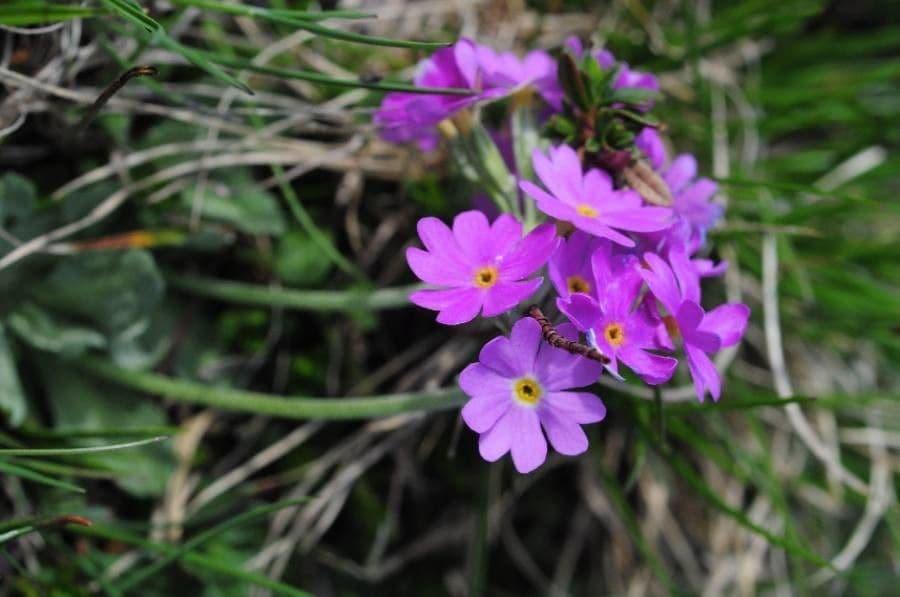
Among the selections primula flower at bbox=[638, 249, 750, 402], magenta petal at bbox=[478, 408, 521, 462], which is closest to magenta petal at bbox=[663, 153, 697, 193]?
primula flower at bbox=[638, 249, 750, 402]

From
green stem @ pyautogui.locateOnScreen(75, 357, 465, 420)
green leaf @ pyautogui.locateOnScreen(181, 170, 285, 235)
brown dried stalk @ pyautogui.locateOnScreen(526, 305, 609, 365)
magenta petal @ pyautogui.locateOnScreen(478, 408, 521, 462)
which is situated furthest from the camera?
green leaf @ pyautogui.locateOnScreen(181, 170, 285, 235)

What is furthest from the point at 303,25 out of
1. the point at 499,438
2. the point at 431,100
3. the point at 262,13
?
the point at 499,438

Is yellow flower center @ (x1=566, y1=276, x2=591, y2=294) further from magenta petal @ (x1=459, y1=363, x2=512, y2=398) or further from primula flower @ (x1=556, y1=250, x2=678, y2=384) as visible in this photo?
magenta petal @ (x1=459, y1=363, x2=512, y2=398)

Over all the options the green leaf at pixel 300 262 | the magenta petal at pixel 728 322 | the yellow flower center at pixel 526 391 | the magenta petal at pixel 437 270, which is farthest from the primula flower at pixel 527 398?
the green leaf at pixel 300 262

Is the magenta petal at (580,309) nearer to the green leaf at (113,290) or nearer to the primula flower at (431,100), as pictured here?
the primula flower at (431,100)

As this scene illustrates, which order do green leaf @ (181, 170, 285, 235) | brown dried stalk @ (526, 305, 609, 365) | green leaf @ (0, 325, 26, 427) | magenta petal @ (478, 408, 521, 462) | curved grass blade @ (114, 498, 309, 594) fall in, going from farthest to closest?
1. green leaf @ (181, 170, 285, 235)
2. green leaf @ (0, 325, 26, 427)
3. curved grass blade @ (114, 498, 309, 594)
4. magenta petal @ (478, 408, 521, 462)
5. brown dried stalk @ (526, 305, 609, 365)

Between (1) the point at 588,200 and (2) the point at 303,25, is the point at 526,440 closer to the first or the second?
(1) the point at 588,200

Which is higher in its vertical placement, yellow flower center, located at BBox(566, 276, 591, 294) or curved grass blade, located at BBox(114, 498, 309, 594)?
yellow flower center, located at BBox(566, 276, 591, 294)

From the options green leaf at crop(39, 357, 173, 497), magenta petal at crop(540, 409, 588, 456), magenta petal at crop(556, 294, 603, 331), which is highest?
magenta petal at crop(556, 294, 603, 331)
